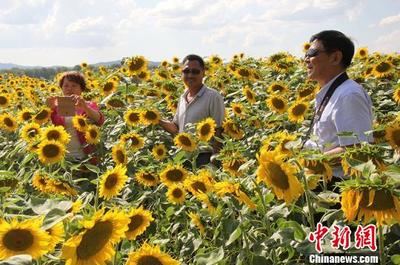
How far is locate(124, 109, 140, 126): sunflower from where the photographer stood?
4.91 metres

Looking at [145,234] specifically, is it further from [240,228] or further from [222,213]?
[240,228]

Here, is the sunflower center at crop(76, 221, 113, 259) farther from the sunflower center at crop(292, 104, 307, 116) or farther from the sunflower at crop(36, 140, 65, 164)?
the sunflower center at crop(292, 104, 307, 116)

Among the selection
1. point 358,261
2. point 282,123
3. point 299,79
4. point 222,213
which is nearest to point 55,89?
point 299,79

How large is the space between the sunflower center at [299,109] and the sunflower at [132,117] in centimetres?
147

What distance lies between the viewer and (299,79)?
22.6 ft

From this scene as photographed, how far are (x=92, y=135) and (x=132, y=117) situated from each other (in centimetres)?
45

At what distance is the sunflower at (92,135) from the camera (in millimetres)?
4652

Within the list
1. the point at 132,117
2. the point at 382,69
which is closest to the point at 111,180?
the point at 132,117

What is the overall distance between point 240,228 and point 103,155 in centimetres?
294

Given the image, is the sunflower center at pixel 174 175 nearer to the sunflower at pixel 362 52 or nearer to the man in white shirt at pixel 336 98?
the man in white shirt at pixel 336 98

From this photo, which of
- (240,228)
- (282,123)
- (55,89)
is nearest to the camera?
(240,228)

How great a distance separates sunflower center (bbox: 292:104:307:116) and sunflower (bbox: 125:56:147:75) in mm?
2237

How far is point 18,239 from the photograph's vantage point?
1722 mm

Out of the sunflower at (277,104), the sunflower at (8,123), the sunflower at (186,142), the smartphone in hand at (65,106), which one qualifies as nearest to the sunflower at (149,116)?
the smartphone in hand at (65,106)
